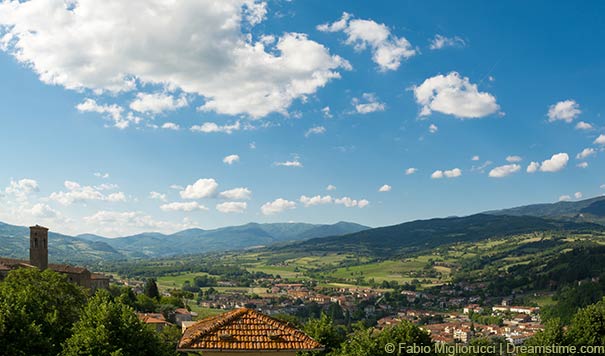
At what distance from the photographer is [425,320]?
155750 millimetres

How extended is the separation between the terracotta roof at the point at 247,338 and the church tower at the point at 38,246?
71.5m

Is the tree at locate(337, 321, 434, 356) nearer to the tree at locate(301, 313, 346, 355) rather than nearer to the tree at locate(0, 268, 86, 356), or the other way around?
the tree at locate(301, 313, 346, 355)

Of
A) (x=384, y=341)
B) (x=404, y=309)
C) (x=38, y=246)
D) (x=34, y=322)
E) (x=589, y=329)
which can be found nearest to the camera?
(x=34, y=322)

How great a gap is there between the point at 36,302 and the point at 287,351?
21166mm

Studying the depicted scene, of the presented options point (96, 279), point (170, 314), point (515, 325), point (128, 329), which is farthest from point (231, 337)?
point (515, 325)

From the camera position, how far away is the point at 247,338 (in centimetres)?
1628

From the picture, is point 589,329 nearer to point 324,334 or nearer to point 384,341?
point 384,341

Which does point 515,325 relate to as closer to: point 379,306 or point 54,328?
point 379,306

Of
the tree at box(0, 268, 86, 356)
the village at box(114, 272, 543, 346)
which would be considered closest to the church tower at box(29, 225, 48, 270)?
the tree at box(0, 268, 86, 356)

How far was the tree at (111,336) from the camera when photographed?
22516mm

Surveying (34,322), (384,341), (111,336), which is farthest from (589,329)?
(34,322)

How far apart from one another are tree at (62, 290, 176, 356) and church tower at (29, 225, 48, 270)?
199 feet

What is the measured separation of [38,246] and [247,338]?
7333 centimetres

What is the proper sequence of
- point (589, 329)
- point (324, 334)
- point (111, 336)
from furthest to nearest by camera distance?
point (324, 334), point (589, 329), point (111, 336)
